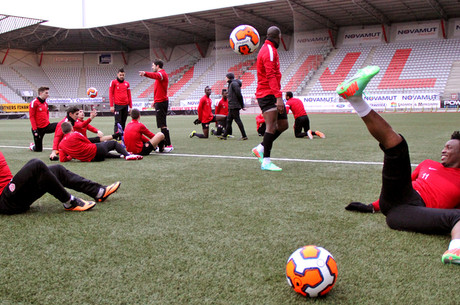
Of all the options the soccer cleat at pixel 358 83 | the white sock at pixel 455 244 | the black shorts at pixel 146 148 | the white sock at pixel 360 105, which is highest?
the soccer cleat at pixel 358 83

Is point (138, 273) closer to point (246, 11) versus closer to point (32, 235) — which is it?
point (32, 235)

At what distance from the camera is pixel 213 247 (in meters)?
2.53

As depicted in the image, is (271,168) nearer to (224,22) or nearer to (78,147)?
(78,147)

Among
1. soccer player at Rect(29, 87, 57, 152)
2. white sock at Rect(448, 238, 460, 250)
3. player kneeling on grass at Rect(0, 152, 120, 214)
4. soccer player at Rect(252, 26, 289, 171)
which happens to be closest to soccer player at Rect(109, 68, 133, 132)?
soccer player at Rect(29, 87, 57, 152)

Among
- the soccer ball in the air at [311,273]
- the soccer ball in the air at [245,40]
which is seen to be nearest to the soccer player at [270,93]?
the soccer ball in the air at [245,40]

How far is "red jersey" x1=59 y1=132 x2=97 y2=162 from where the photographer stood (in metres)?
6.57

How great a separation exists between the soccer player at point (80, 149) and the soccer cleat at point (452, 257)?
545cm

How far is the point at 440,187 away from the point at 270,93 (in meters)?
3.05

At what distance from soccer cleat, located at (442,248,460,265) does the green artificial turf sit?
49 mm

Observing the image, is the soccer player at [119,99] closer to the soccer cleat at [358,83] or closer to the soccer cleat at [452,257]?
the soccer cleat at [358,83]

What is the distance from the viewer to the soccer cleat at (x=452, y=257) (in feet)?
7.16

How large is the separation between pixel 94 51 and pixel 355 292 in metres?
50.1

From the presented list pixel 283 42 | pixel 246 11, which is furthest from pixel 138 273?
pixel 283 42

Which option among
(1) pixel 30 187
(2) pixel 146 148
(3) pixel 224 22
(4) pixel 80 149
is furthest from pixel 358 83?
(3) pixel 224 22
